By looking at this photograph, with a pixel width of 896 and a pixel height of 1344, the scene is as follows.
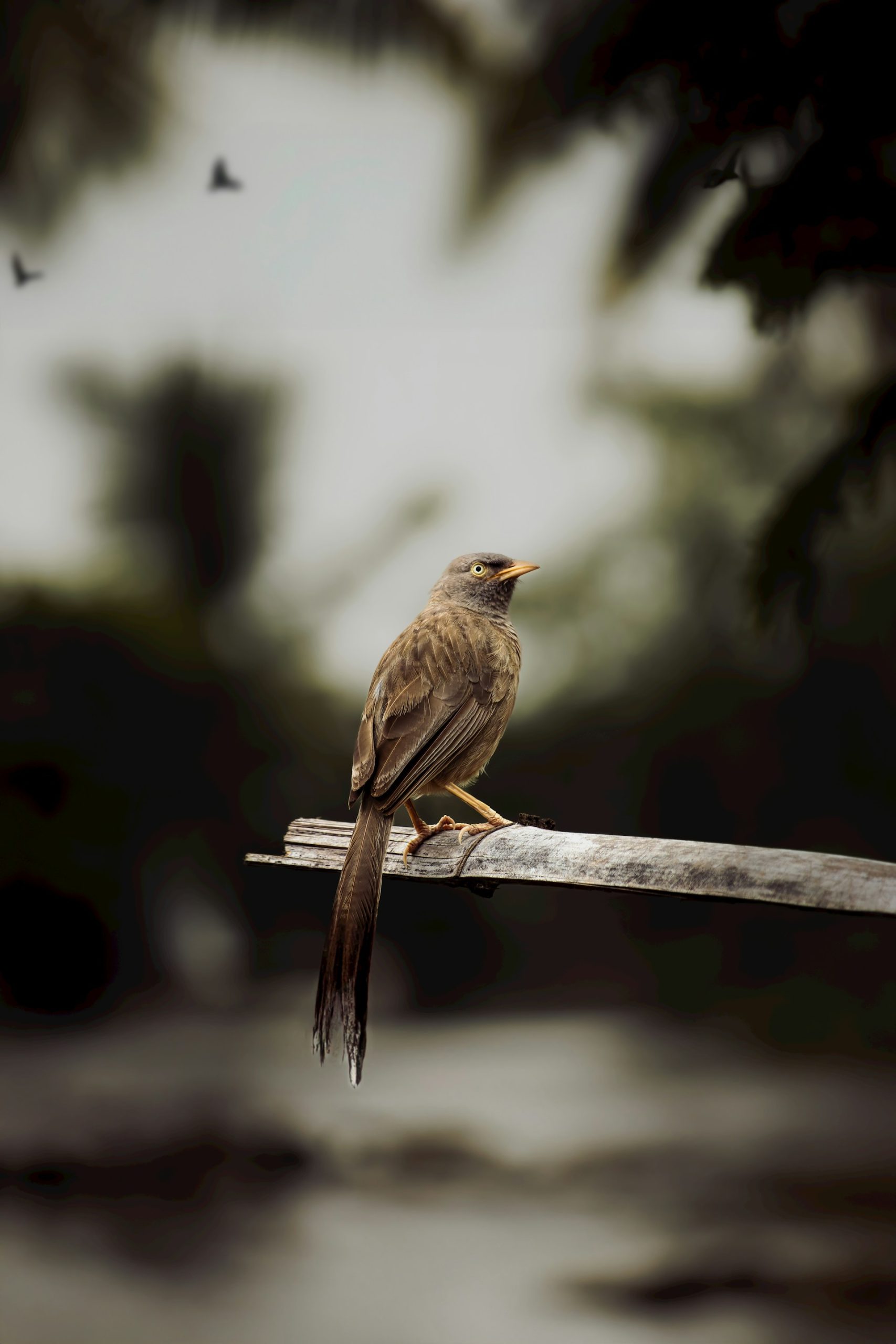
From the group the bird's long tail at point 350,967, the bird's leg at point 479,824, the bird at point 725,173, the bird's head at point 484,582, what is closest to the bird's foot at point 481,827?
the bird's leg at point 479,824

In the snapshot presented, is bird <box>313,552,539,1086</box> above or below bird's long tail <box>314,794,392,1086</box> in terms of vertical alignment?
above

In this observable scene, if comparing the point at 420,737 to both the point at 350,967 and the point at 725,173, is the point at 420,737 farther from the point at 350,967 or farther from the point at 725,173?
the point at 725,173

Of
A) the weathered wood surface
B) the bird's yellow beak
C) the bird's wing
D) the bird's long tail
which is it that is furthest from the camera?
the bird's yellow beak

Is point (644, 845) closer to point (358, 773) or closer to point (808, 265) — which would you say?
point (358, 773)

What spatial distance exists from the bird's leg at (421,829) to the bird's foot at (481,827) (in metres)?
0.09

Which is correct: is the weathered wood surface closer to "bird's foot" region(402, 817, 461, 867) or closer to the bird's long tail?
"bird's foot" region(402, 817, 461, 867)

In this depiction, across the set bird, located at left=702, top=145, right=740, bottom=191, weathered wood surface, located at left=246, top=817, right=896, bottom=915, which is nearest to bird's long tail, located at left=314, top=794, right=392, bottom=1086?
weathered wood surface, located at left=246, top=817, right=896, bottom=915

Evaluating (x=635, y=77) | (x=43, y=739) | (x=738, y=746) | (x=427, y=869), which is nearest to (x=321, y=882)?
(x=43, y=739)

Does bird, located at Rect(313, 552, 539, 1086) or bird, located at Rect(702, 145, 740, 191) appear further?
bird, located at Rect(702, 145, 740, 191)

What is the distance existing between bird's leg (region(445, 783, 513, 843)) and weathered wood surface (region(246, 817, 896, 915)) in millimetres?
36

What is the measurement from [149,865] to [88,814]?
580mm

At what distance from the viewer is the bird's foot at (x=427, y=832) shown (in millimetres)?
3316

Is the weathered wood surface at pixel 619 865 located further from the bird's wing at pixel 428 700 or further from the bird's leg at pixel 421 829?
the bird's wing at pixel 428 700

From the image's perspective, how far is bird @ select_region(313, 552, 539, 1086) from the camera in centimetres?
270
